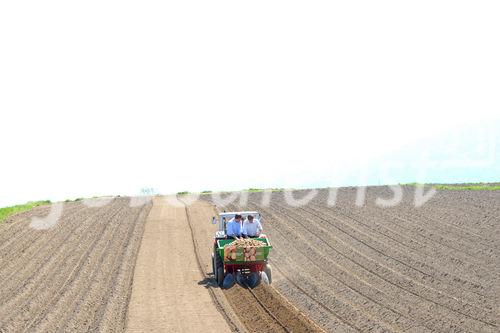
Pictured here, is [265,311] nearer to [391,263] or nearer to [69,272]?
[391,263]

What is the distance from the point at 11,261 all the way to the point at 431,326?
644 inches

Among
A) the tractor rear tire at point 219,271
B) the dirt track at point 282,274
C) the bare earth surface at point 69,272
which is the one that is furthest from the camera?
the tractor rear tire at point 219,271

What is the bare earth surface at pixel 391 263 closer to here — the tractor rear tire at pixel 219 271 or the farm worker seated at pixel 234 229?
the tractor rear tire at pixel 219 271

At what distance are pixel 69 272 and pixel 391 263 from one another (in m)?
11.8

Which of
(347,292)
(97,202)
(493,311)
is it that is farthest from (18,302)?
(97,202)

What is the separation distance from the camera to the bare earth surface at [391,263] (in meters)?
15.2

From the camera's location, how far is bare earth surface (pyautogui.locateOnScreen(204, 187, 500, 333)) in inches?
600

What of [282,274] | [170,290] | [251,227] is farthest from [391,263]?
[170,290]

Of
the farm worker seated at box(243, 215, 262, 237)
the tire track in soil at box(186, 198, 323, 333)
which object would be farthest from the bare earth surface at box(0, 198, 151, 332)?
the farm worker seated at box(243, 215, 262, 237)

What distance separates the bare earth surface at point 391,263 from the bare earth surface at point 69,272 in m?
5.49

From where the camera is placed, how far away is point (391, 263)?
2172 cm

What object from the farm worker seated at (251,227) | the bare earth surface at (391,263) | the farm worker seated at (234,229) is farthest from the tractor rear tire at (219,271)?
the bare earth surface at (391,263)

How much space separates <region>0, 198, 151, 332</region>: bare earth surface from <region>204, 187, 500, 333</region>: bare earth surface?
549cm

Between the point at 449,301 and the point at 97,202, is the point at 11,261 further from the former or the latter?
the point at 97,202
